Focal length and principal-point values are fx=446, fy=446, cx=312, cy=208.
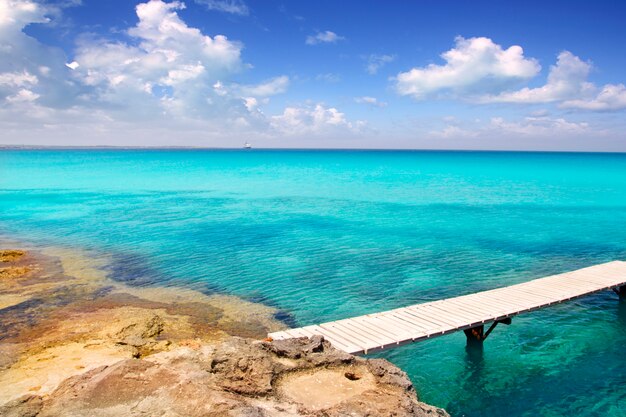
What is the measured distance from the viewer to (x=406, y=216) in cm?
4197

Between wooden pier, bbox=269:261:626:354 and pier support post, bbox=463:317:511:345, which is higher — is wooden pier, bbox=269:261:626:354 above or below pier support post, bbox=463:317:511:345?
above

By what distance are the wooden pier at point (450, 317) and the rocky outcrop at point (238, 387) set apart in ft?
10.7

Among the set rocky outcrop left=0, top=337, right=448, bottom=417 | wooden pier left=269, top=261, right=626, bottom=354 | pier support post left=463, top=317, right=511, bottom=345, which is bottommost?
pier support post left=463, top=317, right=511, bottom=345

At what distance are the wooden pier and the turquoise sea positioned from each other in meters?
1.12

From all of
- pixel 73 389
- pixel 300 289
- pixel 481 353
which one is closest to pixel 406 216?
pixel 300 289

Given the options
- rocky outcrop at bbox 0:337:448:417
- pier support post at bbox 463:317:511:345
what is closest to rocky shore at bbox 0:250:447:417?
rocky outcrop at bbox 0:337:448:417

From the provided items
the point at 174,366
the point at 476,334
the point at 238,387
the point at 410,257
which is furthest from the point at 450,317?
the point at 410,257

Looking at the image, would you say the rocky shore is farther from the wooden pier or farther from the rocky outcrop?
the wooden pier

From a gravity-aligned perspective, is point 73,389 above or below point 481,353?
above

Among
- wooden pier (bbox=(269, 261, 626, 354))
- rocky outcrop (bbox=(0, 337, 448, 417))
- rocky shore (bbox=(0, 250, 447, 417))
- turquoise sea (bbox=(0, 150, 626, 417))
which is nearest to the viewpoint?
rocky outcrop (bbox=(0, 337, 448, 417))

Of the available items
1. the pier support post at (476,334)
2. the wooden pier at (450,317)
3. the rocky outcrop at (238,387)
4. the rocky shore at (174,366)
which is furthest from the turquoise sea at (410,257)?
the rocky outcrop at (238,387)

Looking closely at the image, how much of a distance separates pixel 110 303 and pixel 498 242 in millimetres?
24921

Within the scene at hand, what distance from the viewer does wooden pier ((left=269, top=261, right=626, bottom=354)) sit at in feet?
46.0

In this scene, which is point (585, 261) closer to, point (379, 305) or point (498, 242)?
point (498, 242)
